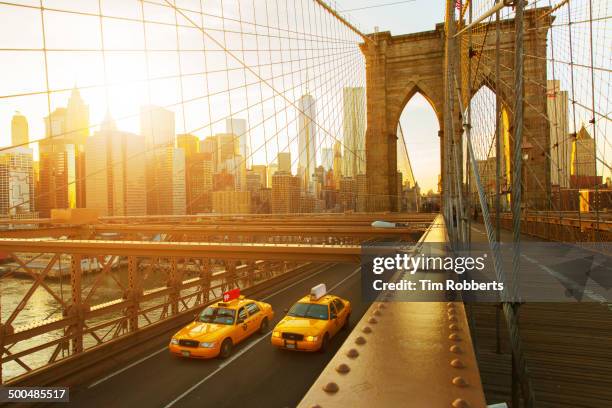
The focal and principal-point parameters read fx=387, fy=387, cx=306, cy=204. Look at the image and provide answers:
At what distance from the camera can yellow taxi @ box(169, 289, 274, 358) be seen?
31.9ft

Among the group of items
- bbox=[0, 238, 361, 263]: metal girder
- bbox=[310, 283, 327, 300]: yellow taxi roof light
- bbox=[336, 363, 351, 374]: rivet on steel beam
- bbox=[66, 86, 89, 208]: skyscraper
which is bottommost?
bbox=[310, 283, 327, 300]: yellow taxi roof light

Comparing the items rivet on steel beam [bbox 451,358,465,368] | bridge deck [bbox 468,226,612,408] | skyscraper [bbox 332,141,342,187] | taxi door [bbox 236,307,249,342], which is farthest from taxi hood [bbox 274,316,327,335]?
skyscraper [bbox 332,141,342,187]

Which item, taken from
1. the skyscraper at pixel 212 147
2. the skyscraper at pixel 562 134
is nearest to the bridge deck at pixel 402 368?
the skyscraper at pixel 212 147

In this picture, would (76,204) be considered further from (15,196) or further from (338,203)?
(338,203)

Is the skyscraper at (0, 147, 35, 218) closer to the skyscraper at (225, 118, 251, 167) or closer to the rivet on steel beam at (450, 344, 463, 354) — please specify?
the skyscraper at (225, 118, 251, 167)

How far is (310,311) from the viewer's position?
11.3 meters

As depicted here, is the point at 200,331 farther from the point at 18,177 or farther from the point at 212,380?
the point at 18,177

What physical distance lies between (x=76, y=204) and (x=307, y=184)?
358 inches

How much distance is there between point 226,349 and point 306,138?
34.5 feet

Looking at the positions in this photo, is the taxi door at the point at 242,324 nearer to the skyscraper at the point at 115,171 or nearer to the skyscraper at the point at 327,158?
the skyscraper at the point at 115,171

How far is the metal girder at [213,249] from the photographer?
4.20 meters

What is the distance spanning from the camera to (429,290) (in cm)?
249

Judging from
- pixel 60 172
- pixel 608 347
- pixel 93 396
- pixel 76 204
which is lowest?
pixel 93 396

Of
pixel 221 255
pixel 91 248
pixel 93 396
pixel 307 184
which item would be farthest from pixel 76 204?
pixel 307 184
